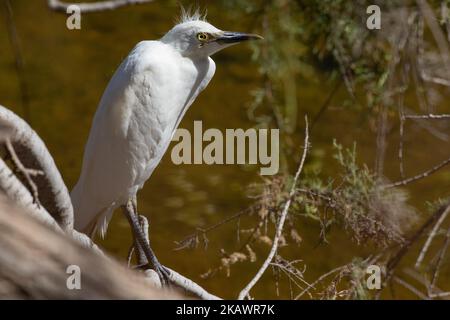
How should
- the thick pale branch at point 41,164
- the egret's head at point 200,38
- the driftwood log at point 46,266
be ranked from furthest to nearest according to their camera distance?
the egret's head at point 200,38 → the thick pale branch at point 41,164 → the driftwood log at point 46,266

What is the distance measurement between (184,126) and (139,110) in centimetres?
243

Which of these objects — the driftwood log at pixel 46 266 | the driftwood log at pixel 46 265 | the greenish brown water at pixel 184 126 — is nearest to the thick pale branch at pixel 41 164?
the driftwood log at pixel 46 265

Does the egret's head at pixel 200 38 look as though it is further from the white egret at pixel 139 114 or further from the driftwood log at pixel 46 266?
the driftwood log at pixel 46 266

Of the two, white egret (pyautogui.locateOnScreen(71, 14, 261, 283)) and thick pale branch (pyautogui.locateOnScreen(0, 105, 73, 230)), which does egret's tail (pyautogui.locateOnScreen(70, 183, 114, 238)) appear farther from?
thick pale branch (pyautogui.locateOnScreen(0, 105, 73, 230))

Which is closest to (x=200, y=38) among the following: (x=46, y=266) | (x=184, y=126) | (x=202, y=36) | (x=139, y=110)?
(x=202, y=36)

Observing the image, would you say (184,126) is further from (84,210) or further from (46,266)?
(46,266)

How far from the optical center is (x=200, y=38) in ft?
7.06

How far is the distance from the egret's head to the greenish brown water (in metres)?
1.82

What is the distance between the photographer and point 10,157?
4.29 ft

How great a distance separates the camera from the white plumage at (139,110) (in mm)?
2158
